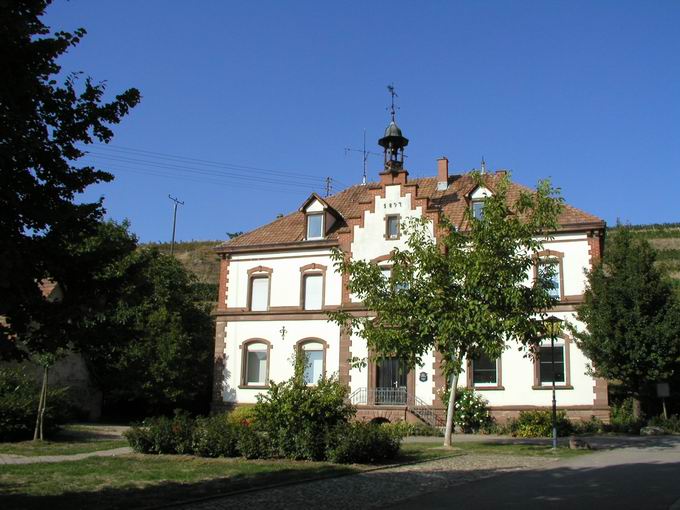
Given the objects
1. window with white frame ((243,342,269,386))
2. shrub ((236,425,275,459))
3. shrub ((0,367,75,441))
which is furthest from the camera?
window with white frame ((243,342,269,386))

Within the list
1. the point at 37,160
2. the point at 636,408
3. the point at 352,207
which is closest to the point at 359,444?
the point at 37,160

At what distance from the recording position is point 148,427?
58.5 ft

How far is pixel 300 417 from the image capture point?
16.1m

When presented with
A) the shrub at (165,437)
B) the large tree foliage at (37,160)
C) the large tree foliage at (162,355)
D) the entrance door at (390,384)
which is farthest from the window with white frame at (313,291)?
Answer: the large tree foliage at (37,160)

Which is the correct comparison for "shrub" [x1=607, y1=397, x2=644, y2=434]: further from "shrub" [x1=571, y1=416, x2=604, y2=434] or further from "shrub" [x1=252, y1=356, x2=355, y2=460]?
"shrub" [x1=252, y1=356, x2=355, y2=460]

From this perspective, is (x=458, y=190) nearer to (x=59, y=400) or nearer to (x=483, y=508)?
(x=59, y=400)

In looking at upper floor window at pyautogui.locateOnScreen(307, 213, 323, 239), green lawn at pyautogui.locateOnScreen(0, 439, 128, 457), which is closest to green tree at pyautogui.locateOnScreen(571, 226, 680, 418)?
upper floor window at pyautogui.locateOnScreen(307, 213, 323, 239)

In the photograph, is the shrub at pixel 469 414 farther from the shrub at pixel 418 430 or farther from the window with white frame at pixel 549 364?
the window with white frame at pixel 549 364

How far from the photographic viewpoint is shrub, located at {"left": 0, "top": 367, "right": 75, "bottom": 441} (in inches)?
818

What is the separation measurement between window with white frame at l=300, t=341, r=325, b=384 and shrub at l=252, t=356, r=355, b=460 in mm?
15888

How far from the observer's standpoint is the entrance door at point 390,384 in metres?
30.3

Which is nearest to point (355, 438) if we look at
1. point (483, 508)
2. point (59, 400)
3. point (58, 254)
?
point (483, 508)

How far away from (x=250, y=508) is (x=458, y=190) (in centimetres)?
2646

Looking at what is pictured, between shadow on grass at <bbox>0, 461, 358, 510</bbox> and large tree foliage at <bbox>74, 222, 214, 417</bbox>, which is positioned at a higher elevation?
large tree foliage at <bbox>74, 222, 214, 417</bbox>
